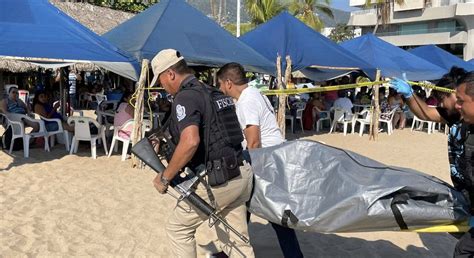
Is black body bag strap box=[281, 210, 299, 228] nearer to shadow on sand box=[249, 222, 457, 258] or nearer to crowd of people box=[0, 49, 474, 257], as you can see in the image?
crowd of people box=[0, 49, 474, 257]

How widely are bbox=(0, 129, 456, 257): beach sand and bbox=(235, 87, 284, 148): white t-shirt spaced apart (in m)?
1.13

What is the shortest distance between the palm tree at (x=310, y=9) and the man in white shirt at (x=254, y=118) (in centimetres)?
3639

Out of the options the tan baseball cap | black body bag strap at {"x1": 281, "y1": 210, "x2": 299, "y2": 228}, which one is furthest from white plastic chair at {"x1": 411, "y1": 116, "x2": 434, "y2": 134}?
the tan baseball cap

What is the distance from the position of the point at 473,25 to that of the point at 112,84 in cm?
2875

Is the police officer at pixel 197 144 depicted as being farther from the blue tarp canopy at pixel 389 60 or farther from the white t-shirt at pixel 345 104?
the blue tarp canopy at pixel 389 60

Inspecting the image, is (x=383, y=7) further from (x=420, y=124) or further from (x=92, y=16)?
(x=92, y=16)

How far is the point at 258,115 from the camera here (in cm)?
377

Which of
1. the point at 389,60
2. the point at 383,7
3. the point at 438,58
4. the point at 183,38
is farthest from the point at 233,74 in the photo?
the point at 383,7

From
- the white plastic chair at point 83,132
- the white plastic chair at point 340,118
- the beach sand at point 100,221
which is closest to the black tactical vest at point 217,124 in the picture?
the beach sand at point 100,221

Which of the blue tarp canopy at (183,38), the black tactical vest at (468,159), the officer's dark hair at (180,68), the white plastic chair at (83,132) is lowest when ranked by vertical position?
the white plastic chair at (83,132)

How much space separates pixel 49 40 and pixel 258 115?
5.20 meters

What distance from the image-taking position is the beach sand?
4430 millimetres

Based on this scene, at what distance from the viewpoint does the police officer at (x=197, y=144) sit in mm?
2836

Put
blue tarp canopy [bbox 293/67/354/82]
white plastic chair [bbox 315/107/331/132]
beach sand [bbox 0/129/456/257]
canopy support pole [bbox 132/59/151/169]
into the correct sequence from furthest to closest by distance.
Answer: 1. blue tarp canopy [bbox 293/67/354/82]
2. white plastic chair [bbox 315/107/331/132]
3. canopy support pole [bbox 132/59/151/169]
4. beach sand [bbox 0/129/456/257]
